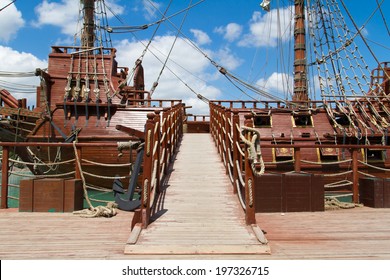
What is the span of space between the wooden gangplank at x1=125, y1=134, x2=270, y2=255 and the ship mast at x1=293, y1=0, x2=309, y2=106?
16.0 meters

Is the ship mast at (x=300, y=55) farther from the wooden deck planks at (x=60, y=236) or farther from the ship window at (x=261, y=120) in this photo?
the wooden deck planks at (x=60, y=236)

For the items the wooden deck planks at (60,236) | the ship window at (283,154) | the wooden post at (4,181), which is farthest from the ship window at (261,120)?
the wooden post at (4,181)

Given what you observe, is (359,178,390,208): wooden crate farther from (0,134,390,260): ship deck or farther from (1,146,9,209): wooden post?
(1,146,9,209): wooden post

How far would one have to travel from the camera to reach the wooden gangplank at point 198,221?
3.96 m

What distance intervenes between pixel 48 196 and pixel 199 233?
10.5 feet

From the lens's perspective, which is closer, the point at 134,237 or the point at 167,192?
the point at 134,237

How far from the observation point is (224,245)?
4.02 meters

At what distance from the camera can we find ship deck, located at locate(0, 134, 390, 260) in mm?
3928

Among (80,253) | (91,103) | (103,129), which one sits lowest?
(80,253)

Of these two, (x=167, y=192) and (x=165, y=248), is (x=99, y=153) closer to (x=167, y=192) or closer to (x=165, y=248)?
(x=167, y=192)

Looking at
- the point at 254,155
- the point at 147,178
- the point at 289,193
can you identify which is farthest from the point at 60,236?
the point at 289,193

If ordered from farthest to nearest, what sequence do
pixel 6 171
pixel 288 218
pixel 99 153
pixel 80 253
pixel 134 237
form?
pixel 99 153, pixel 6 171, pixel 288 218, pixel 134 237, pixel 80 253

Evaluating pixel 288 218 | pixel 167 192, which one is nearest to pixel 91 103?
pixel 167 192

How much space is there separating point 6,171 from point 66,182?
4.48 ft
